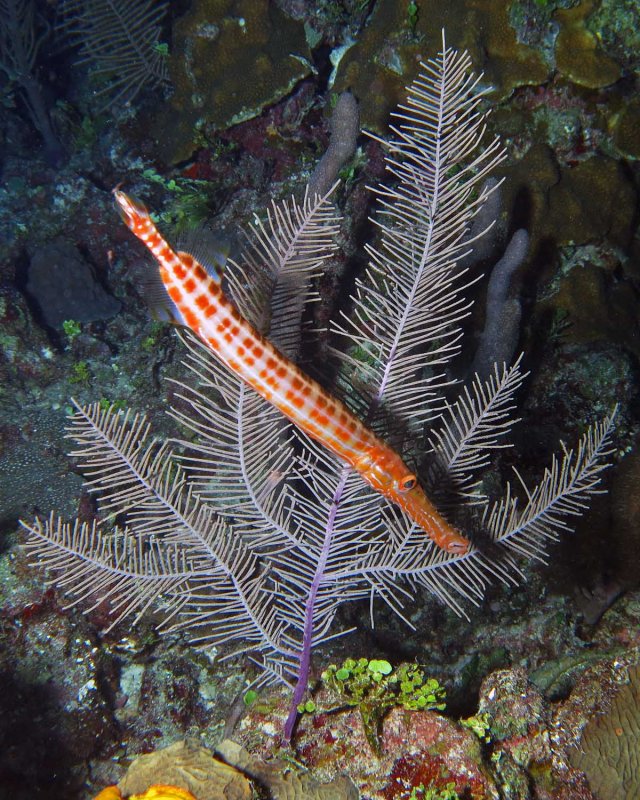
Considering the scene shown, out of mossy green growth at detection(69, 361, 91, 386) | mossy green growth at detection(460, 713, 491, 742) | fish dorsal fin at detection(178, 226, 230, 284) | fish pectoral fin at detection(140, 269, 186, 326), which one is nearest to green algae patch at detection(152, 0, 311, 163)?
mossy green growth at detection(69, 361, 91, 386)

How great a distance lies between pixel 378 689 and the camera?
3.33m

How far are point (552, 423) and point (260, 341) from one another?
15.1 feet

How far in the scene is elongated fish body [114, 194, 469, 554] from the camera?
9.20ft

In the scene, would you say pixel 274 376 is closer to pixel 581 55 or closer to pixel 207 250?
pixel 207 250

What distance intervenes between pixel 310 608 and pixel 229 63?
7.58 meters

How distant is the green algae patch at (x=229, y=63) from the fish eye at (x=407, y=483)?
20.5 ft

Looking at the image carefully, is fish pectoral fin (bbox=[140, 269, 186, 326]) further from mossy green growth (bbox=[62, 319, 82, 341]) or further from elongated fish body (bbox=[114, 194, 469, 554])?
mossy green growth (bbox=[62, 319, 82, 341])

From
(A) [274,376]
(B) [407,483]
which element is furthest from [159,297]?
(B) [407,483]

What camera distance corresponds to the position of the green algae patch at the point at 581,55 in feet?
19.4

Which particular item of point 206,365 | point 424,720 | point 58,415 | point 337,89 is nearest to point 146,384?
point 58,415

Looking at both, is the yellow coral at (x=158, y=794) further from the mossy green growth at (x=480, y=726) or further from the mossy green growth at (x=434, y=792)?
the mossy green growth at (x=480, y=726)

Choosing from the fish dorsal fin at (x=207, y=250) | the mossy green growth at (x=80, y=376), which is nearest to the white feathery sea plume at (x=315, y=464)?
the fish dorsal fin at (x=207, y=250)

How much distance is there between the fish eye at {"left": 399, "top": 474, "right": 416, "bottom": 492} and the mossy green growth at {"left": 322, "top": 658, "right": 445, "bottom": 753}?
1233mm

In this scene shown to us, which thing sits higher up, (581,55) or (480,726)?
(581,55)
